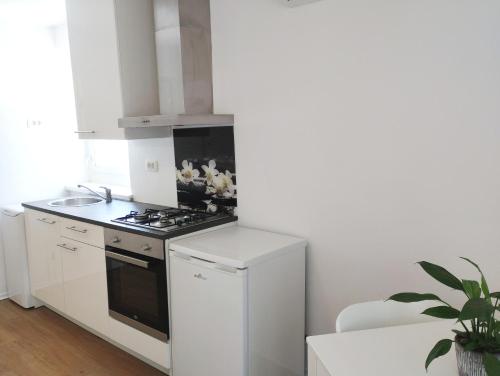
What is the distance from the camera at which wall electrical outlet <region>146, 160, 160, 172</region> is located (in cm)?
333

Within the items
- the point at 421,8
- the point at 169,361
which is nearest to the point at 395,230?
the point at 421,8

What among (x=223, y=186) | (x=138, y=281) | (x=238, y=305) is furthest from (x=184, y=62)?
(x=238, y=305)

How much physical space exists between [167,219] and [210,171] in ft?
1.60

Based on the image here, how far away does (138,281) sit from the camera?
256cm

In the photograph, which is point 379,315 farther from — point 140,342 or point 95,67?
point 95,67

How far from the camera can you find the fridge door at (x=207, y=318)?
6.84 ft

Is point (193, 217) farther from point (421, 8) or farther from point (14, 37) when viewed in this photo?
point (14, 37)

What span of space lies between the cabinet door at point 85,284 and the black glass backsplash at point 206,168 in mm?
749

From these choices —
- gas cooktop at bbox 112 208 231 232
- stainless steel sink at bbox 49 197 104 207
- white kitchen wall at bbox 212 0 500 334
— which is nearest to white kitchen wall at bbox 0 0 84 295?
stainless steel sink at bbox 49 197 104 207

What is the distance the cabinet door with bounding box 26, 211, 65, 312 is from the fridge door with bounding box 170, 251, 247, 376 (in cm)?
132

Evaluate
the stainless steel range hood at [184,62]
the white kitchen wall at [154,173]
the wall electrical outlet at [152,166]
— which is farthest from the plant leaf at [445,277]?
the wall electrical outlet at [152,166]

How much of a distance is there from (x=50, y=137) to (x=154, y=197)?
4.53 feet

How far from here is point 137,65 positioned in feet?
9.83

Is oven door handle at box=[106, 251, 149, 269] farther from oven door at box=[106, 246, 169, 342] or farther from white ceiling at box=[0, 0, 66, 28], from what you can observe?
white ceiling at box=[0, 0, 66, 28]
